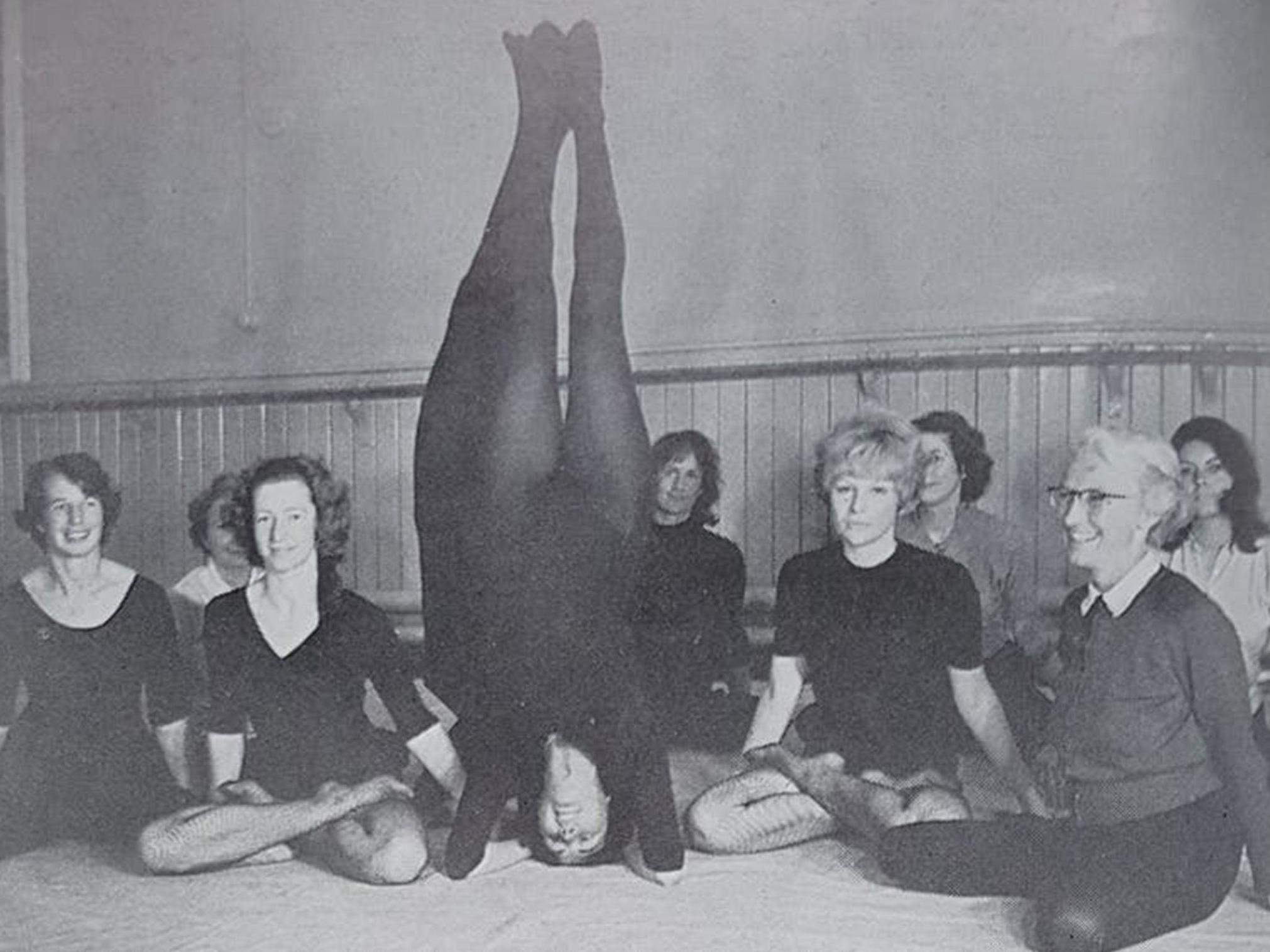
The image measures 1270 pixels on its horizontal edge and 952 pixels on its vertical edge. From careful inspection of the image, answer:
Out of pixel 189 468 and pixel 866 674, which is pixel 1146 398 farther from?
pixel 189 468

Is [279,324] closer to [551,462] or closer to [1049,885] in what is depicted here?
[551,462]

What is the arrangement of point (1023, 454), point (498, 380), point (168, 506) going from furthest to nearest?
point (168, 506) → point (498, 380) → point (1023, 454)

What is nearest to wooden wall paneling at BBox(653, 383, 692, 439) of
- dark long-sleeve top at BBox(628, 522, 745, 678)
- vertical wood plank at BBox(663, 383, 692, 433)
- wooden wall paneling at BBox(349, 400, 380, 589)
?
vertical wood plank at BBox(663, 383, 692, 433)

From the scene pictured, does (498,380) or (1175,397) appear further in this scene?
(498,380)

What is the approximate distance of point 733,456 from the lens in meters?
1.46

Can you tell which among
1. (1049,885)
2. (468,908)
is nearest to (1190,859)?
A: (1049,885)

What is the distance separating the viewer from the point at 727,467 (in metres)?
1.46

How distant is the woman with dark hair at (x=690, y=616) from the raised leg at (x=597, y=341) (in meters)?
0.04

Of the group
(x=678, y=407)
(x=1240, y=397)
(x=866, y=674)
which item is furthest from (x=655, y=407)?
(x=1240, y=397)

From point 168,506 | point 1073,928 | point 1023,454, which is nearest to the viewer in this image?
point 1073,928

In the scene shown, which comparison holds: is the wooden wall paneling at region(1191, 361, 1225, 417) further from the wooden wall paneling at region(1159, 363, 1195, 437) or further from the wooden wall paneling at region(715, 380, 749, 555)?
the wooden wall paneling at region(715, 380, 749, 555)

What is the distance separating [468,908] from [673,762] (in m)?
0.27

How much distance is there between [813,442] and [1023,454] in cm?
22

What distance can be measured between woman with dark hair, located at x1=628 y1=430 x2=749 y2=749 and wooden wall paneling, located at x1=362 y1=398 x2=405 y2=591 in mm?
282
